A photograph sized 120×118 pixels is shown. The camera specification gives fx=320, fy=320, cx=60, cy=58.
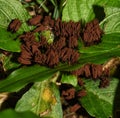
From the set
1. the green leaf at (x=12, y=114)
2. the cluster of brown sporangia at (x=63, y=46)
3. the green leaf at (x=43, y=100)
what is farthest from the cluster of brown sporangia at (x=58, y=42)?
the green leaf at (x=12, y=114)

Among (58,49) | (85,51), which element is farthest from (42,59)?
(85,51)

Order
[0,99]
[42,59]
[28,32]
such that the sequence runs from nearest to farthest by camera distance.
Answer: [42,59] < [28,32] < [0,99]

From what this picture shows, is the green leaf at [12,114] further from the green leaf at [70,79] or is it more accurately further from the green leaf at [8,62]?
the green leaf at [8,62]

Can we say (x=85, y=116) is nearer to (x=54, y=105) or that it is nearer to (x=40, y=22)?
(x=54, y=105)

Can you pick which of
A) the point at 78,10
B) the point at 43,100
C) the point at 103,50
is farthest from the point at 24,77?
the point at 78,10

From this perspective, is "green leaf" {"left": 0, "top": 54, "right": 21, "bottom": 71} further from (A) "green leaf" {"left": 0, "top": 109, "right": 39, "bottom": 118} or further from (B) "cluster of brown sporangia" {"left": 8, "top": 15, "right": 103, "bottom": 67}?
(A) "green leaf" {"left": 0, "top": 109, "right": 39, "bottom": 118}

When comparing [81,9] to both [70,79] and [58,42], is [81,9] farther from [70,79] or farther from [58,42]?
→ [70,79]

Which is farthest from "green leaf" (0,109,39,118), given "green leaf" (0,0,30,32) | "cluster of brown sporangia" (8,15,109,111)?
"green leaf" (0,0,30,32)
